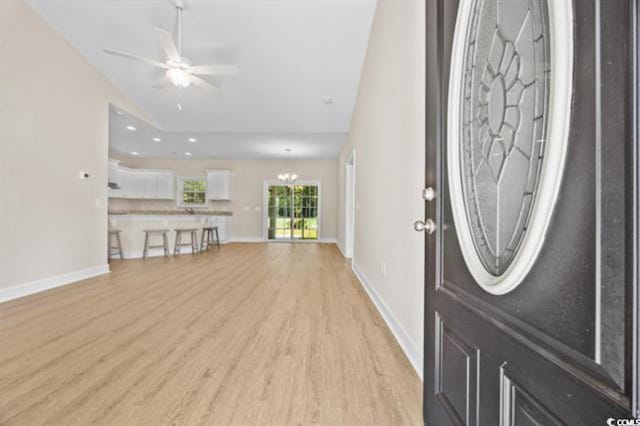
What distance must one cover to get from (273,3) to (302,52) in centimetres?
83

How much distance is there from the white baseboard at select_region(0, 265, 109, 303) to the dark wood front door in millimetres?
4220

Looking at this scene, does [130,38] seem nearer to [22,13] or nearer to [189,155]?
[22,13]

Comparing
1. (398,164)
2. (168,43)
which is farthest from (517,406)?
(168,43)

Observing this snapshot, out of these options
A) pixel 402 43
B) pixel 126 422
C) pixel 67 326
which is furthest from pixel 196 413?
pixel 402 43

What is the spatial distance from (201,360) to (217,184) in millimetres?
8240

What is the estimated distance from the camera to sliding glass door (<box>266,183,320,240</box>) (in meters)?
9.59

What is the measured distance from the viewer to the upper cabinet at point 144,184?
842cm

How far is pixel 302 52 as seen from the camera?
402cm

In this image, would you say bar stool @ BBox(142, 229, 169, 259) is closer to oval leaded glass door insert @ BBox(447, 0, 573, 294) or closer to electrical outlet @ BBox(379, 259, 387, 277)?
electrical outlet @ BBox(379, 259, 387, 277)

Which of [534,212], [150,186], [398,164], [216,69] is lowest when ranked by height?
[534,212]

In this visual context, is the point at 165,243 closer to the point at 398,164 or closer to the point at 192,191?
the point at 192,191

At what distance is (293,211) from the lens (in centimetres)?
966

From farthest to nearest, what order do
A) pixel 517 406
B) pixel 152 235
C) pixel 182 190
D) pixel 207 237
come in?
pixel 182 190 < pixel 207 237 < pixel 152 235 < pixel 517 406

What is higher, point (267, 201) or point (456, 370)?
point (267, 201)
